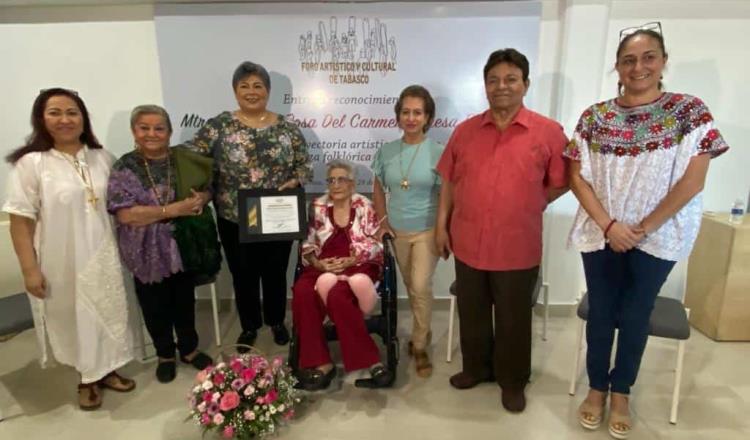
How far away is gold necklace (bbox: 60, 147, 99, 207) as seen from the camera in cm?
202

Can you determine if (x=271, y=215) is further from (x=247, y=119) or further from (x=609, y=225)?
(x=609, y=225)

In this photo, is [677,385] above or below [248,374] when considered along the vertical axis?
below

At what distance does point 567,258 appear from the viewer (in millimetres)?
3070

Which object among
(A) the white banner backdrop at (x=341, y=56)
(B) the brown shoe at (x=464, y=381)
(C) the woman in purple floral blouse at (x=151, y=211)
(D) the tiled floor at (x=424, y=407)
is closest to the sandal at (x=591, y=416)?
(D) the tiled floor at (x=424, y=407)

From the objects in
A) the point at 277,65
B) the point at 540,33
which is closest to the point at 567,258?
the point at 540,33

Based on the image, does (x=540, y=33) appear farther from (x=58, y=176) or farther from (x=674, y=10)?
(x=58, y=176)

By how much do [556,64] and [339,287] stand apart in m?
1.90

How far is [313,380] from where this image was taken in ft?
7.12

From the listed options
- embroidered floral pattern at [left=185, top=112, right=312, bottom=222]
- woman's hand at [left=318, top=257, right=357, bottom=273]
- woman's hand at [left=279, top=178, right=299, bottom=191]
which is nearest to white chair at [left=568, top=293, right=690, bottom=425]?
woman's hand at [left=318, top=257, right=357, bottom=273]

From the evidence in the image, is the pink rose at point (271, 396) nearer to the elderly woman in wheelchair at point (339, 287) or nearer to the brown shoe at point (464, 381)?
the elderly woman in wheelchair at point (339, 287)

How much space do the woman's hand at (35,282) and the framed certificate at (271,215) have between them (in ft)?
2.79

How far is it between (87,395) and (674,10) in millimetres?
3780

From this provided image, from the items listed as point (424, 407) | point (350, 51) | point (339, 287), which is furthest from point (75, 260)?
point (350, 51)

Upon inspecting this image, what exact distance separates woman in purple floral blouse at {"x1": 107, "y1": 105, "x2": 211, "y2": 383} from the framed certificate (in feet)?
0.75
